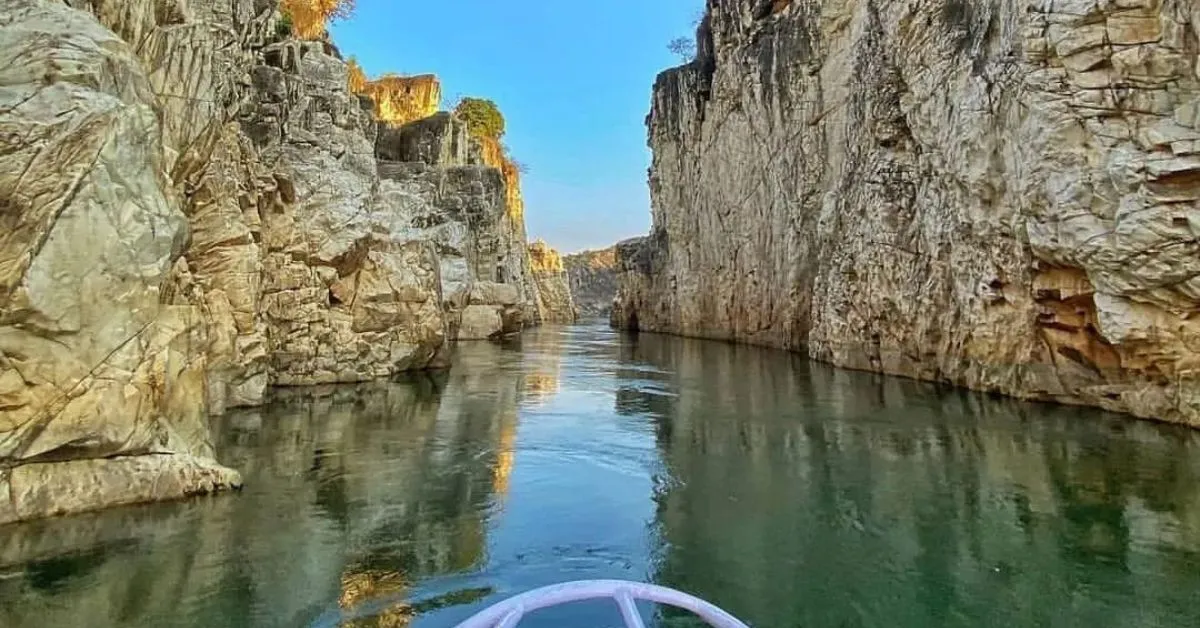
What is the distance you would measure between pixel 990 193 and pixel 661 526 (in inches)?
441

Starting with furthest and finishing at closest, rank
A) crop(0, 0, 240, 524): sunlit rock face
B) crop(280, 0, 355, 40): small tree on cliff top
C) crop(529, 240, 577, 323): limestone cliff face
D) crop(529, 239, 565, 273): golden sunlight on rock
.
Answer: crop(529, 239, 565, 273): golden sunlight on rock, crop(529, 240, 577, 323): limestone cliff face, crop(280, 0, 355, 40): small tree on cliff top, crop(0, 0, 240, 524): sunlit rock face

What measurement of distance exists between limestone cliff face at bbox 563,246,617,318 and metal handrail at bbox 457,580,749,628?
349 ft

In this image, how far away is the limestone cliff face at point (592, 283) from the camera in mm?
114500

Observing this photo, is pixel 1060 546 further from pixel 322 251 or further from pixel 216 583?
pixel 322 251

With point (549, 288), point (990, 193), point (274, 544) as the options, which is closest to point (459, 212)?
point (990, 193)

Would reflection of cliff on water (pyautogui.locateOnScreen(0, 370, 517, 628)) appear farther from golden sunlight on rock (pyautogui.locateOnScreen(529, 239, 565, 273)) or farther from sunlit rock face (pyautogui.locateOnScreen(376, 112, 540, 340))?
golden sunlight on rock (pyautogui.locateOnScreen(529, 239, 565, 273))

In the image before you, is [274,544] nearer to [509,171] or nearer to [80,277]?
[80,277]

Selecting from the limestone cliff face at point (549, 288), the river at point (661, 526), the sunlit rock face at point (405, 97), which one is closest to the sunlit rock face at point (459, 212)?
the sunlit rock face at point (405, 97)

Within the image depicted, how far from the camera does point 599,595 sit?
13.0ft

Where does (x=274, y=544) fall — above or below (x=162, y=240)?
below

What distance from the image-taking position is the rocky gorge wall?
5.62m

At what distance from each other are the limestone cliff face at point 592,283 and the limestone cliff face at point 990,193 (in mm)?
83605

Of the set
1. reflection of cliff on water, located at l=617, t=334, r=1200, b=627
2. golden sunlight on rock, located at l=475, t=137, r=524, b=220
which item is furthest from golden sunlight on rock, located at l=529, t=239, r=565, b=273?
reflection of cliff on water, located at l=617, t=334, r=1200, b=627

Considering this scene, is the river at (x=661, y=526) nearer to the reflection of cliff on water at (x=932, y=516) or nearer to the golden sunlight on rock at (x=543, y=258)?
the reflection of cliff on water at (x=932, y=516)
